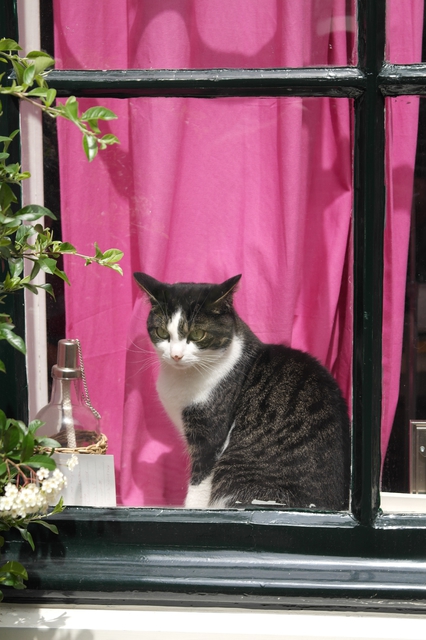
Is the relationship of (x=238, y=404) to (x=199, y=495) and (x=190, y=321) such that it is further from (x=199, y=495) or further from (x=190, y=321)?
(x=199, y=495)

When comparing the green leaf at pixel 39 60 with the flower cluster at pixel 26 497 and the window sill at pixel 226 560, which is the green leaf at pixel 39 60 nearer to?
the flower cluster at pixel 26 497

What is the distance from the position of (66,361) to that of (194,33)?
2.13ft

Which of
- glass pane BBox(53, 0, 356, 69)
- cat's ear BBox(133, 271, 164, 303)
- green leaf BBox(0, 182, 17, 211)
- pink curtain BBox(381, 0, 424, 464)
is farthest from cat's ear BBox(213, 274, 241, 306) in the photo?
green leaf BBox(0, 182, 17, 211)

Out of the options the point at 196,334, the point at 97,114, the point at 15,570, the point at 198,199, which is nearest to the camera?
the point at 97,114

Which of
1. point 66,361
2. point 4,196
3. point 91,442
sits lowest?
point 91,442

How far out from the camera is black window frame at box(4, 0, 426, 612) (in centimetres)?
101

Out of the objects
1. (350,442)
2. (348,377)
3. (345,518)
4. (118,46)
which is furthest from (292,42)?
(345,518)

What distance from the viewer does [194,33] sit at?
1214mm

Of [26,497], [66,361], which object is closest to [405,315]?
[66,361]

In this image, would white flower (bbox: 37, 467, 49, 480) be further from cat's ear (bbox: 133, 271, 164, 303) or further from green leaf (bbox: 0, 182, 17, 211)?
cat's ear (bbox: 133, 271, 164, 303)

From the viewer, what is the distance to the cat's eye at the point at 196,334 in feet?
5.16

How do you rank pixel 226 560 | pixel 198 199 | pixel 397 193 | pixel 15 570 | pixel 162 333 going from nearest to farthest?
pixel 15 570, pixel 226 560, pixel 397 193, pixel 198 199, pixel 162 333

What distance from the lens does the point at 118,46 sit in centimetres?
120

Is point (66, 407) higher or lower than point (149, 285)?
lower
